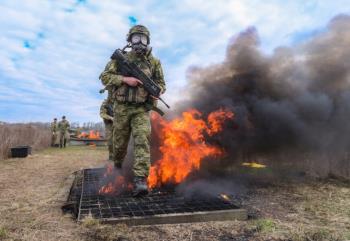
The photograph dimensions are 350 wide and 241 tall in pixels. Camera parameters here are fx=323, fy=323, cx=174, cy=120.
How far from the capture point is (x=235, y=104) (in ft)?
A: 23.2

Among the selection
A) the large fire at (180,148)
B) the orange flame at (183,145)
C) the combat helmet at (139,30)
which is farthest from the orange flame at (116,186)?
the combat helmet at (139,30)

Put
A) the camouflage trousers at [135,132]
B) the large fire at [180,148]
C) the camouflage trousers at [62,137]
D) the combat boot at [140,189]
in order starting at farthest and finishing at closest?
the camouflage trousers at [62,137] < the large fire at [180,148] < the camouflage trousers at [135,132] < the combat boot at [140,189]

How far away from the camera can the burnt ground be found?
10.8 ft

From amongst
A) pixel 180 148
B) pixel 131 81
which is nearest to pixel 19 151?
pixel 180 148

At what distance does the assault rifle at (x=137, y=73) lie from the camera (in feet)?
17.2

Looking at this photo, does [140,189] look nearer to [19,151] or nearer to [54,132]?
[19,151]

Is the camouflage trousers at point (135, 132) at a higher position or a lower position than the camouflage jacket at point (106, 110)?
lower

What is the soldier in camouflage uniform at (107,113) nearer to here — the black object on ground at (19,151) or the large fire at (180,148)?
the large fire at (180,148)

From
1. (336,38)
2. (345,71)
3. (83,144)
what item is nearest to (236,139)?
(345,71)

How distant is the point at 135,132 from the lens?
16.9 ft

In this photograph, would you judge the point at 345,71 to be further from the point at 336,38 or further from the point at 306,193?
the point at 306,193

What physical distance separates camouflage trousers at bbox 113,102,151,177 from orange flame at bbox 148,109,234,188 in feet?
2.17

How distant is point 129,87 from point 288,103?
3.64m

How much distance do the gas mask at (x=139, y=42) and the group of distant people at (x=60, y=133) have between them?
636 inches
